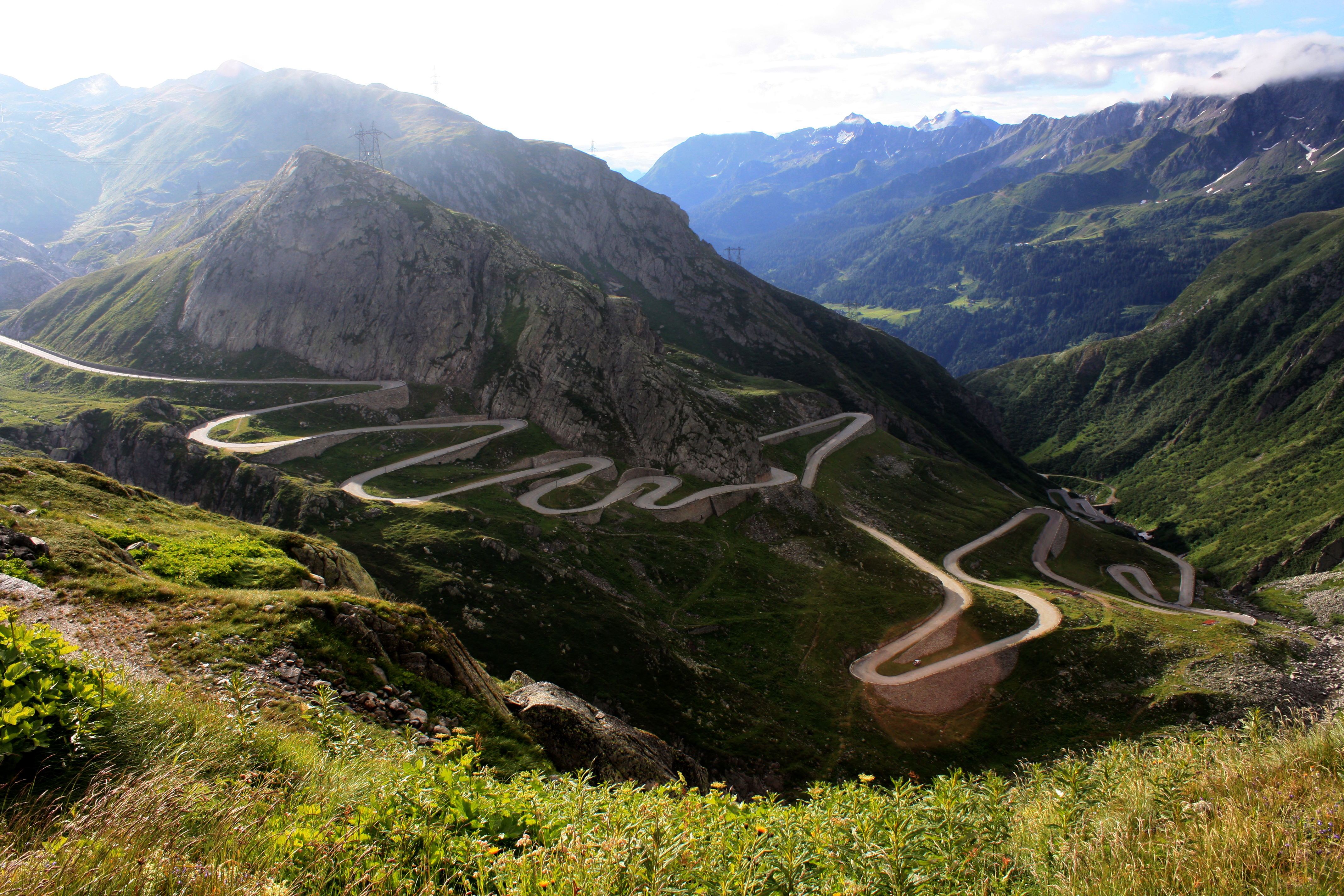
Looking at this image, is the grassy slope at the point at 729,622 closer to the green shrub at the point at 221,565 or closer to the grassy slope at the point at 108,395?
the grassy slope at the point at 108,395

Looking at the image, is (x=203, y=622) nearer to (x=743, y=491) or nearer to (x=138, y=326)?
(x=743, y=491)

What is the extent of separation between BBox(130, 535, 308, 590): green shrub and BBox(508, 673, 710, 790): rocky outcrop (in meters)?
9.36

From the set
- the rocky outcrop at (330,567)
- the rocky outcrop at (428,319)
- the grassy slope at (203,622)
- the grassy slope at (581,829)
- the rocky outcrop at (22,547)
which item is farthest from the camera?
the rocky outcrop at (428,319)

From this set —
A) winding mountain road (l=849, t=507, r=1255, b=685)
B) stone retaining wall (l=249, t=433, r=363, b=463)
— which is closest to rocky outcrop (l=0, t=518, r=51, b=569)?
winding mountain road (l=849, t=507, r=1255, b=685)

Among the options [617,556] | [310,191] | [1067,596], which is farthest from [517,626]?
[310,191]

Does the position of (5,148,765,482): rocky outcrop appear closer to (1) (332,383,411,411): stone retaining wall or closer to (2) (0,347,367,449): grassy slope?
(1) (332,383,411,411): stone retaining wall

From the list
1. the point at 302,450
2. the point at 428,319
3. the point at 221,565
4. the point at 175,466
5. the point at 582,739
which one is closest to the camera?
the point at 582,739

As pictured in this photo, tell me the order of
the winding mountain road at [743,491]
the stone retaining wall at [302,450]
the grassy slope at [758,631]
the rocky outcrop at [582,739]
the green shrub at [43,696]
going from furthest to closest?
1. the stone retaining wall at [302,450]
2. the winding mountain road at [743,491]
3. the grassy slope at [758,631]
4. the rocky outcrop at [582,739]
5. the green shrub at [43,696]

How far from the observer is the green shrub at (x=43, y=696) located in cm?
643

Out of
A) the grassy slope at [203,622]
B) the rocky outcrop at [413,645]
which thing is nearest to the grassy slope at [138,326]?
the grassy slope at [203,622]

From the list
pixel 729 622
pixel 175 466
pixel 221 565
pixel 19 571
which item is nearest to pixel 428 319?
pixel 175 466

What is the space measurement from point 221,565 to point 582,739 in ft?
45.0

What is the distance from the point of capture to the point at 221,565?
22.2m

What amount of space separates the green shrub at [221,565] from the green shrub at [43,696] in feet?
47.7
